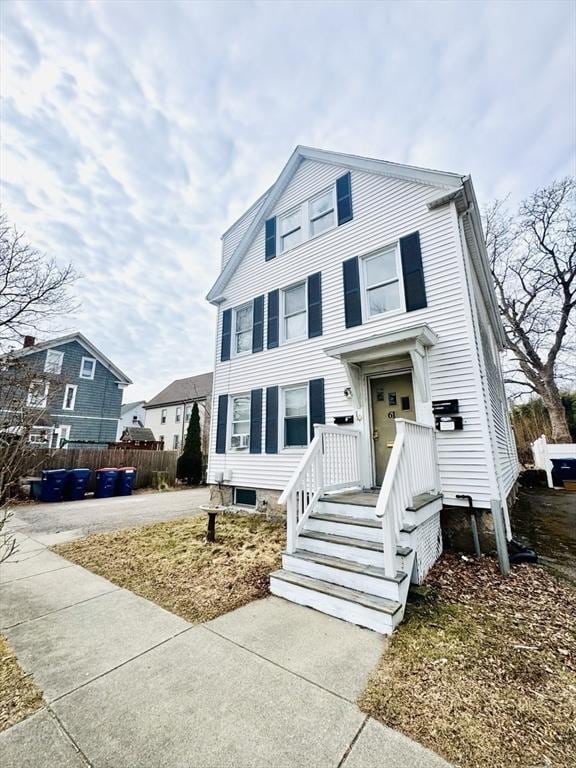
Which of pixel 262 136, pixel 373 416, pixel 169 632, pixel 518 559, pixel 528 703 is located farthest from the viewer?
pixel 262 136

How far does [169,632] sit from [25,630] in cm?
143

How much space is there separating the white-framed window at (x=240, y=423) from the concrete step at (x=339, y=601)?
4.65 metres

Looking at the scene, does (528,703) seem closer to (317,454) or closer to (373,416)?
(317,454)

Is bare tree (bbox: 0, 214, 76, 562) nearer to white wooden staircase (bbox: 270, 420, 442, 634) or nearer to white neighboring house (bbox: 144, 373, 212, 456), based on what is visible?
white wooden staircase (bbox: 270, 420, 442, 634)

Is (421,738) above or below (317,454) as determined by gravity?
below

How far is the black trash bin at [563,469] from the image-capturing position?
11.9m

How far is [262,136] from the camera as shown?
8305 mm

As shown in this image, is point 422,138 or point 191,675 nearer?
point 191,675

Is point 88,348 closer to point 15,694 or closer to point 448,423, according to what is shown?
point 15,694

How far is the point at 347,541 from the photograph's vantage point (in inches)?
151

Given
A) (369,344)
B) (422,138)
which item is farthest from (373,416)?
(422,138)

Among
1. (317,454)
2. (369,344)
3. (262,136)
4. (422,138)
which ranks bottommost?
(317,454)

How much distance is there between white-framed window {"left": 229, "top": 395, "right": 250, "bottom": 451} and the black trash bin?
12.5 metres

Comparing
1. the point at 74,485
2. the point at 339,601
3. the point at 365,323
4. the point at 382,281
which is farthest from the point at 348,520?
the point at 74,485
